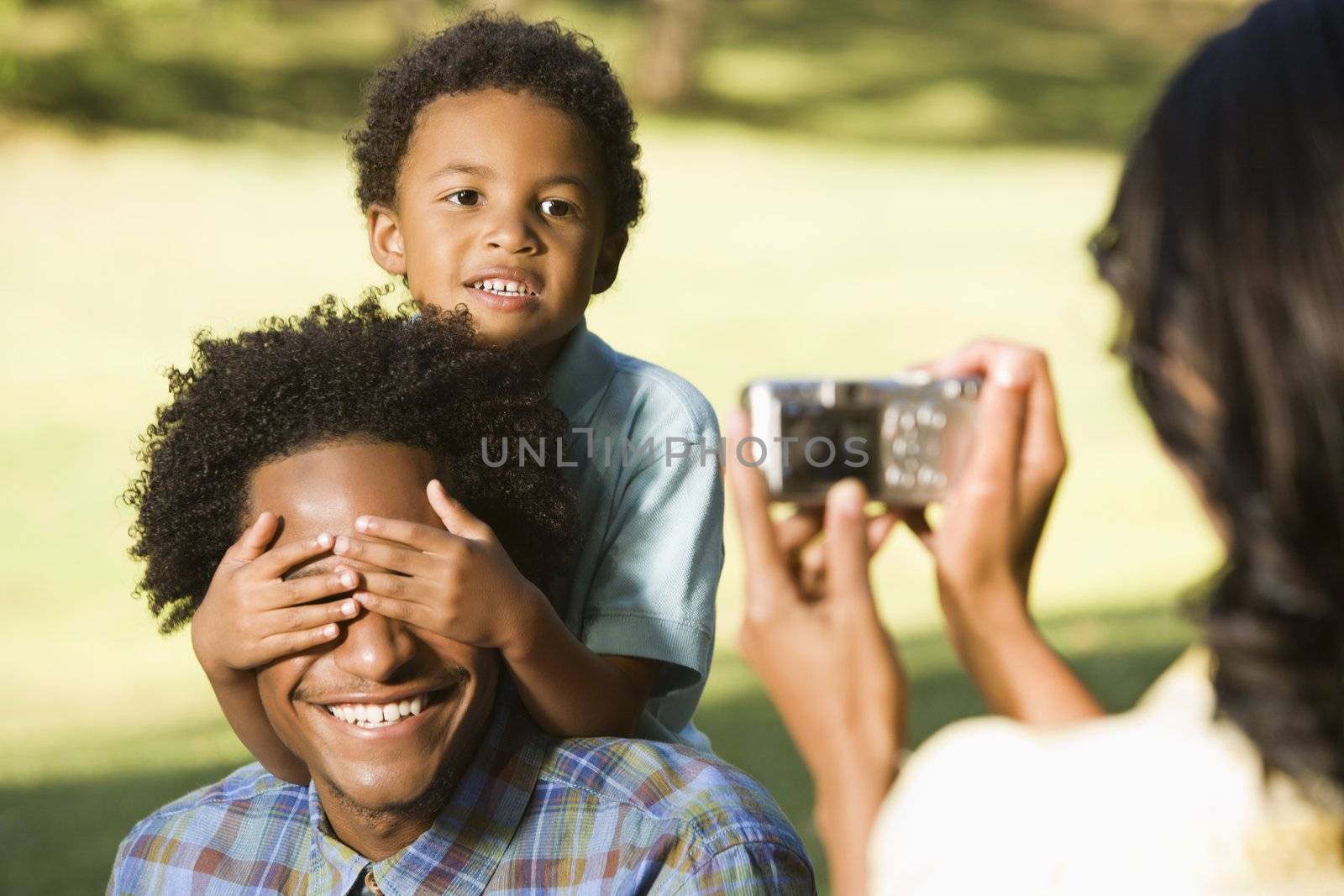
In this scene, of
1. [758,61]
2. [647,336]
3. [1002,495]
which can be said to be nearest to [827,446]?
[1002,495]

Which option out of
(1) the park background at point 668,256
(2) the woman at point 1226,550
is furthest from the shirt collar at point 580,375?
(1) the park background at point 668,256

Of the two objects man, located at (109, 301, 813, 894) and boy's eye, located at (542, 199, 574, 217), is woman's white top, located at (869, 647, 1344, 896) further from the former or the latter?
boy's eye, located at (542, 199, 574, 217)

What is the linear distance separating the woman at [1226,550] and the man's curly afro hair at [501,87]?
162cm

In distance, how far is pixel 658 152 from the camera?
58.6ft

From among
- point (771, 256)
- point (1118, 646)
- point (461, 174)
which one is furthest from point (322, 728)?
point (771, 256)

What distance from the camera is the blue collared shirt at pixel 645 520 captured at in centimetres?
259

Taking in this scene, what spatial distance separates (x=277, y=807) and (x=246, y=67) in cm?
1761

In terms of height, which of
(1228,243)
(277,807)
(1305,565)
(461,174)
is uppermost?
(461,174)

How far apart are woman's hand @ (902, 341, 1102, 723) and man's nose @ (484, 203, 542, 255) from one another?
124 centimetres

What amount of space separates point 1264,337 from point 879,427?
1.54 feet

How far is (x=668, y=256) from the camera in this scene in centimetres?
1588

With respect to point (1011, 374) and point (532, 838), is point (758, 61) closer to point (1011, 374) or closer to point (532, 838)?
point (532, 838)

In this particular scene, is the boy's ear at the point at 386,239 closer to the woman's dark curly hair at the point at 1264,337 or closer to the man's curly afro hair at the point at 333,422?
the man's curly afro hair at the point at 333,422

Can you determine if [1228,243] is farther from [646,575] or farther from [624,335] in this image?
[624,335]
